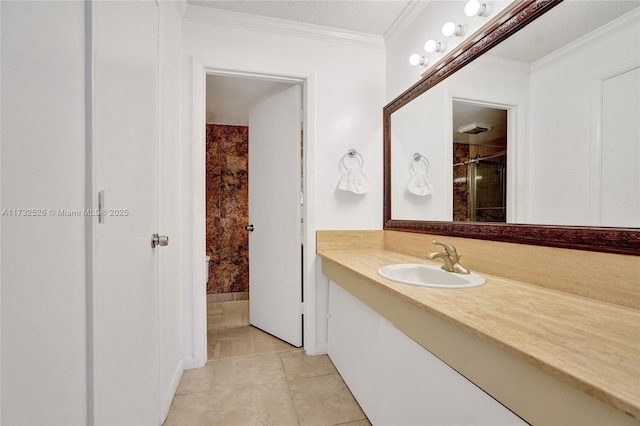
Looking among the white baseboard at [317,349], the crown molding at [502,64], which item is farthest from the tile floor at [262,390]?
the crown molding at [502,64]

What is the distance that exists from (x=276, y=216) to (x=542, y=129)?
5.86 feet

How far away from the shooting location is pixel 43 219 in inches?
24.2

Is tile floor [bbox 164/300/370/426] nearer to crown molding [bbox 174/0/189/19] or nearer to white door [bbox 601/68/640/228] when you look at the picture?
white door [bbox 601/68/640/228]

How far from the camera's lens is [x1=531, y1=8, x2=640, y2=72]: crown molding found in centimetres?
86

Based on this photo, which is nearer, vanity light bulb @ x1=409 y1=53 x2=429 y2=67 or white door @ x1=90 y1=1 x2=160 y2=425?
white door @ x1=90 y1=1 x2=160 y2=425

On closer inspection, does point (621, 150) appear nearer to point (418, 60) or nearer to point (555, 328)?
point (555, 328)

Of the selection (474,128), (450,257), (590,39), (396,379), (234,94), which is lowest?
(396,379)

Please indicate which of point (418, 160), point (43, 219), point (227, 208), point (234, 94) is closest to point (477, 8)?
point (418, 160)

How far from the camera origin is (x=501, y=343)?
0.63 m

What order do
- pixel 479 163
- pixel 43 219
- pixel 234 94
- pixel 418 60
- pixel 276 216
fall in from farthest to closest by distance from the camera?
pixel 234 94 → pixel 276 216 → pixel 418 60 → pixel 479 163 → pixel 43 219

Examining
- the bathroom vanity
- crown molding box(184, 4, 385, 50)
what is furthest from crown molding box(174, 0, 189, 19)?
the bathroom vanity

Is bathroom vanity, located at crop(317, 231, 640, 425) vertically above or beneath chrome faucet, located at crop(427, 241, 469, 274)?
beneath

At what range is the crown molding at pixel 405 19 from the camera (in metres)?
1.84

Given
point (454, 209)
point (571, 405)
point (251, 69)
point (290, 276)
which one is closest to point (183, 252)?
point (290, 276)
